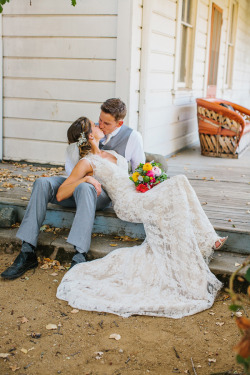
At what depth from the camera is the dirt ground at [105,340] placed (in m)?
2.43

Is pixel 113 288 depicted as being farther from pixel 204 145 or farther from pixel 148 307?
pixel 204 145

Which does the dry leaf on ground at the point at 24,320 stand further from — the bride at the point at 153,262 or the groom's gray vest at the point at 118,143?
the groom's gray vest at the point at 118,143

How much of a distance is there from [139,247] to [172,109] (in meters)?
4.08

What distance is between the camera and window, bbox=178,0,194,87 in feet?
24.7

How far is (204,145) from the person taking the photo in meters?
7.54

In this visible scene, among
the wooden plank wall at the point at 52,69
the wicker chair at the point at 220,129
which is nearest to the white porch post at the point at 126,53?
the wooden plank wall at the point at 52,69

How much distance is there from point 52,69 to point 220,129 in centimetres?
287

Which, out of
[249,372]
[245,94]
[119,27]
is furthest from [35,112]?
[245,94]

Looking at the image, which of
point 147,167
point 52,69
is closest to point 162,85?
point 52,69

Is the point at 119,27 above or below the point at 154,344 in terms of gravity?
above

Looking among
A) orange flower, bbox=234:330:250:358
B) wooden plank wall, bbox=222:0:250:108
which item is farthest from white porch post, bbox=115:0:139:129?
wooden plank wall, bbox=222:0:250:108

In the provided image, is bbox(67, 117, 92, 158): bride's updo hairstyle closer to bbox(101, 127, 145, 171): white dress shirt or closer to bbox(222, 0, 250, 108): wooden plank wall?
bbox(101, 127, 145, 171): white dress shirt

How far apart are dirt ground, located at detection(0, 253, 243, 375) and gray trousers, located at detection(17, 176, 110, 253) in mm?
439

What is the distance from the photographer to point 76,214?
3.50m
